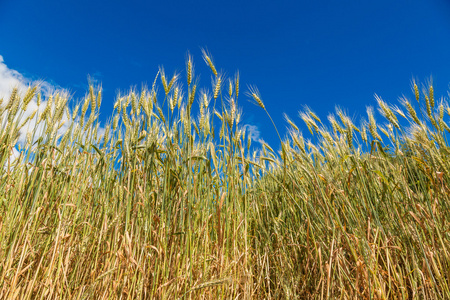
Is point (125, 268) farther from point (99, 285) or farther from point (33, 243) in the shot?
point (33, 243)

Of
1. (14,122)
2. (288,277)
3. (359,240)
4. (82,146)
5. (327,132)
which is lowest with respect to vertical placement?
(288,277)

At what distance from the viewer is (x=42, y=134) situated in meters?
1.77

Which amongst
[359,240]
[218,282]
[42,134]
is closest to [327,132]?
[359,240]

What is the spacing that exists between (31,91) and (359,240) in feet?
7.95

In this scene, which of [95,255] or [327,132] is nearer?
[95,255]

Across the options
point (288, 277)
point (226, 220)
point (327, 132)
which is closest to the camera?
point (226, 220)

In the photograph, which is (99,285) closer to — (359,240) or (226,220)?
(226,220)

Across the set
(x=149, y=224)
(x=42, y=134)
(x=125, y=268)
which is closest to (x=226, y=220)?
(x=149, y=224)

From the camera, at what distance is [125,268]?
59.0 inches

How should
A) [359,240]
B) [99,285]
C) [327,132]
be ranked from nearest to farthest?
[99,285]
[359,240]
[327,132]

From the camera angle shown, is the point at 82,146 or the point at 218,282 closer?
the point at 218,282

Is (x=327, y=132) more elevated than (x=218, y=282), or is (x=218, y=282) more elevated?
(x=327, y=132)

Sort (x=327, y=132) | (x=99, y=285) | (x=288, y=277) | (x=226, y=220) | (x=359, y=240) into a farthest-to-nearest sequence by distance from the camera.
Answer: (x=327, y=132)
(x=288, y=277)
(x=226, y=220)
(x=359, y=240)
(x=99, y=285)

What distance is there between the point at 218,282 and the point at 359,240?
89 centimetres
